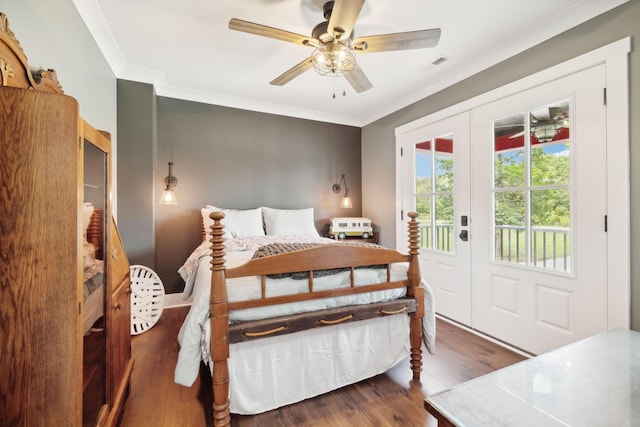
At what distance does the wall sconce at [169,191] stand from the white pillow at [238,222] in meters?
0.34

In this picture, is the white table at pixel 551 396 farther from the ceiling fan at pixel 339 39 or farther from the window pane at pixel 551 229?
the ceiling fan at pixel 339 39

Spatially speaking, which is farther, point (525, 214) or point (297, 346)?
point (525, 214)

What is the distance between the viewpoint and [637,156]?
5.57 feet

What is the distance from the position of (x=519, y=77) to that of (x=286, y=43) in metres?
1.90

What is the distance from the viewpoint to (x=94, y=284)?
1147 mm

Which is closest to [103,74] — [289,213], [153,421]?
[289,213]

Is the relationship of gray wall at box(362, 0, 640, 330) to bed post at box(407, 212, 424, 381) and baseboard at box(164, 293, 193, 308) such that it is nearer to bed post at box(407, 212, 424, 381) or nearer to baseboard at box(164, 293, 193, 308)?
bed post at box(407, 212, 424, 381)

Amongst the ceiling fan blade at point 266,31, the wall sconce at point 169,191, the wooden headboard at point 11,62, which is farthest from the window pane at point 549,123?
the wall sconce at point 169,191

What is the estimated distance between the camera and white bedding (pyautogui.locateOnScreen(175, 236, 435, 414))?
57.2 inches

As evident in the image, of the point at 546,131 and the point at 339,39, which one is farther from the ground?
the point at 339,39

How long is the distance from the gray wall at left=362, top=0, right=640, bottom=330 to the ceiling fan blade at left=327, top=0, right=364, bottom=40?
5.11 feet

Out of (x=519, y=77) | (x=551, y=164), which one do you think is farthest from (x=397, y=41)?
→ (x=551, y=164)

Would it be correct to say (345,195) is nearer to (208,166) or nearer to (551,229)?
(208,166)

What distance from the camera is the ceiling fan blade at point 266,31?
1.64 m
